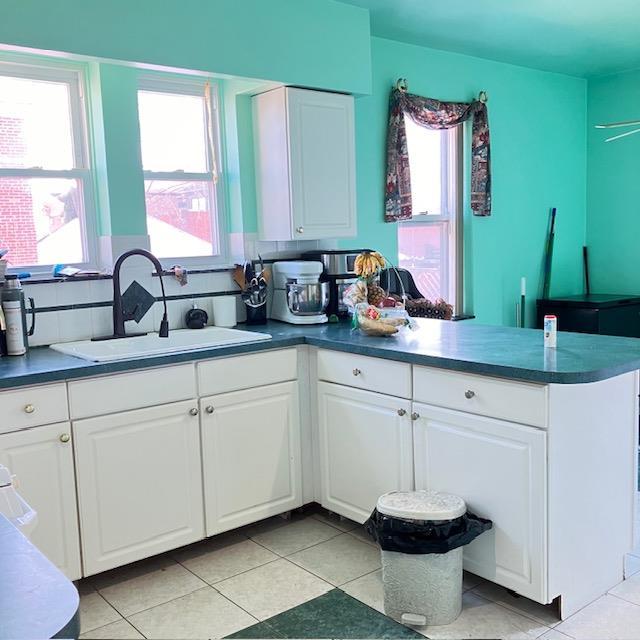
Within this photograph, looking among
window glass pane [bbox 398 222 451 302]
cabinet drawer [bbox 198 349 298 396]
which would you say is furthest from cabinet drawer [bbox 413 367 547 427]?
window glass pane [bbox 398 222 451 302]

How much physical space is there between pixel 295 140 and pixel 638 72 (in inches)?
121

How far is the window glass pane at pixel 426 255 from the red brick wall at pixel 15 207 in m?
2.28

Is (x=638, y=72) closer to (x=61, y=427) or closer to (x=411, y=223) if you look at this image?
(x=411, y=223)

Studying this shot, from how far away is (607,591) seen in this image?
254cm

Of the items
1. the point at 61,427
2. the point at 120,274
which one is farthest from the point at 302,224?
the point at 61,427

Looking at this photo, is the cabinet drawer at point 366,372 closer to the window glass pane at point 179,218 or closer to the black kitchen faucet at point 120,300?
the black kitchen faucet at point 120,300

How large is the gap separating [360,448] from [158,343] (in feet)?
3.40

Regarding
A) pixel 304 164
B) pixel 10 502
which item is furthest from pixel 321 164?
pixel 10 502

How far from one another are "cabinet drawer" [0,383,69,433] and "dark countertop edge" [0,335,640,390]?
0.10ft

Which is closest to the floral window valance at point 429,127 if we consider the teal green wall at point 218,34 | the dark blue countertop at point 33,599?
the teal green wall at point 218,34

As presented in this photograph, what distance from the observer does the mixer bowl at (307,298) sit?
3486mm

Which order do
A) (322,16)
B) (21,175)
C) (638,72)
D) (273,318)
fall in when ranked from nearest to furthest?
(21,175) → (322,16) → (273,318) → (638,72)

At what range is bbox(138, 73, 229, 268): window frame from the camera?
3400 mm

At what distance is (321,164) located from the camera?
3.56 m
